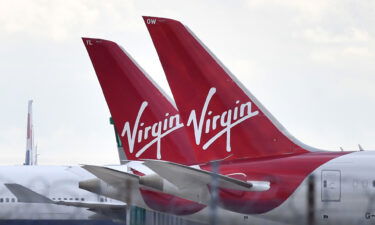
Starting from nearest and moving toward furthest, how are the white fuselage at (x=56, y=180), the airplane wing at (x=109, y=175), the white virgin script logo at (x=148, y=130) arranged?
the airplane wing at (x=109, y=175)
the white virgin script logo at (x=148, y=130)
the white fuselage at (x=56, y=180)

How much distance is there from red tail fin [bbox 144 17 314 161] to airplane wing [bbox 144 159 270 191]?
2.01 metres

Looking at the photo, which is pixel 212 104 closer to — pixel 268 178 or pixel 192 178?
pixel 268 178

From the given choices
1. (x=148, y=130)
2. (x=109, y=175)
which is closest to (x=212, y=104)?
(x=109, y=175)

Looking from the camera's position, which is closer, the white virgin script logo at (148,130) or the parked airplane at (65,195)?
the white virgin script logo at (148,130)

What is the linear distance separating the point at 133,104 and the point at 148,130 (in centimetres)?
104

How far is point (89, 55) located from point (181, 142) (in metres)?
4.52

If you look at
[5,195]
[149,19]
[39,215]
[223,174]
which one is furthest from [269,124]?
[5,195]

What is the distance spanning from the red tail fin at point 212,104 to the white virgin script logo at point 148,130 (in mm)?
5756

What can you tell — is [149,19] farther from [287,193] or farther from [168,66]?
[287,193]

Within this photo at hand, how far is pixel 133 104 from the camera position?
39.1m

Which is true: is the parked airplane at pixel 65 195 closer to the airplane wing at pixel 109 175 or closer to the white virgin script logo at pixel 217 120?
the white virgin script logo at pixel 217 120

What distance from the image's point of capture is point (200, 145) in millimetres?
32250

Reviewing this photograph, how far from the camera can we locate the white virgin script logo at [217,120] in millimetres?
31625

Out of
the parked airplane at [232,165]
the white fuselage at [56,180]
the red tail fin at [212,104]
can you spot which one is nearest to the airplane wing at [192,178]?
the parked airplane at [232,165]
